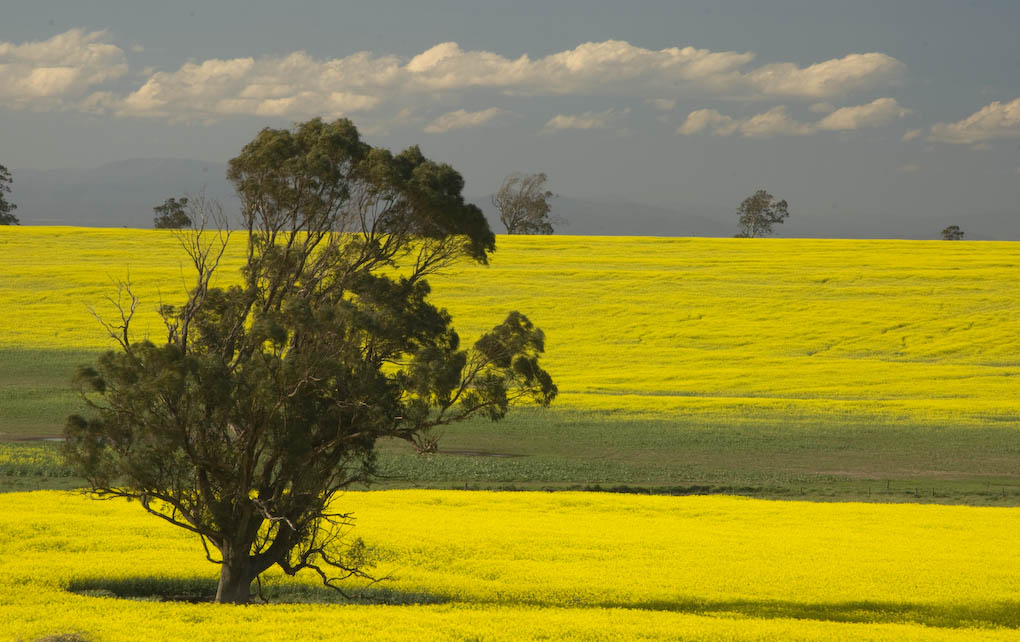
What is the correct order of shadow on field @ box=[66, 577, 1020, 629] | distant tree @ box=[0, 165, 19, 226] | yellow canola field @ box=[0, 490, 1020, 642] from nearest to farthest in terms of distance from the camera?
1. yellow canola field @ box=[0, 490, 1020, 642]
2. shadow on field @ box=[66, 577, 1020, 629]
3. distant tree @ box=[0, 165, 19, 226]

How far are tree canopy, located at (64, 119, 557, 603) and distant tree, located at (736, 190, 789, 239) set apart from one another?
119514 mm

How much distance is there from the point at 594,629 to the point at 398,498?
11.4m

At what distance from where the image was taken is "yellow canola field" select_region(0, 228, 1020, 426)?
128ft

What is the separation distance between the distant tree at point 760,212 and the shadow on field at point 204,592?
119m

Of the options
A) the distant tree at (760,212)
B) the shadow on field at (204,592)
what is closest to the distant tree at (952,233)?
the distant tree at (760,212)

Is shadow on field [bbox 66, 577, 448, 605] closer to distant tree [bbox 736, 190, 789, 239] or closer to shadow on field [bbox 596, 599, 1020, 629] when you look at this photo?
shadow on field [bbox 596, 599, 1020, 629]

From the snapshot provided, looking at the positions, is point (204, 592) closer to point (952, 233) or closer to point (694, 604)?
point (694, 604)

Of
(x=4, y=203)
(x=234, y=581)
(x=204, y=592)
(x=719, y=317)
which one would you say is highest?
(x=4, y=203)

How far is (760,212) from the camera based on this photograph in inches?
5148

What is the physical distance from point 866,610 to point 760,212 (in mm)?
119471

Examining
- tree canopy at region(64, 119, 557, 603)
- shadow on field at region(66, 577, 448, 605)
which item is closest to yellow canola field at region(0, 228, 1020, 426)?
shadow on field at region(66, 577, 448, 605)

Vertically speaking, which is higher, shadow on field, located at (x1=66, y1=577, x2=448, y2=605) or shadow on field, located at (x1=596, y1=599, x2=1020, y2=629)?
shadow on field, located at (x1=596, y1=599, x2=1020, y2=629)

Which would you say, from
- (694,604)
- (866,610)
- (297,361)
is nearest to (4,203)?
(297,361)

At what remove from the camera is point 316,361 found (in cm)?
1369
